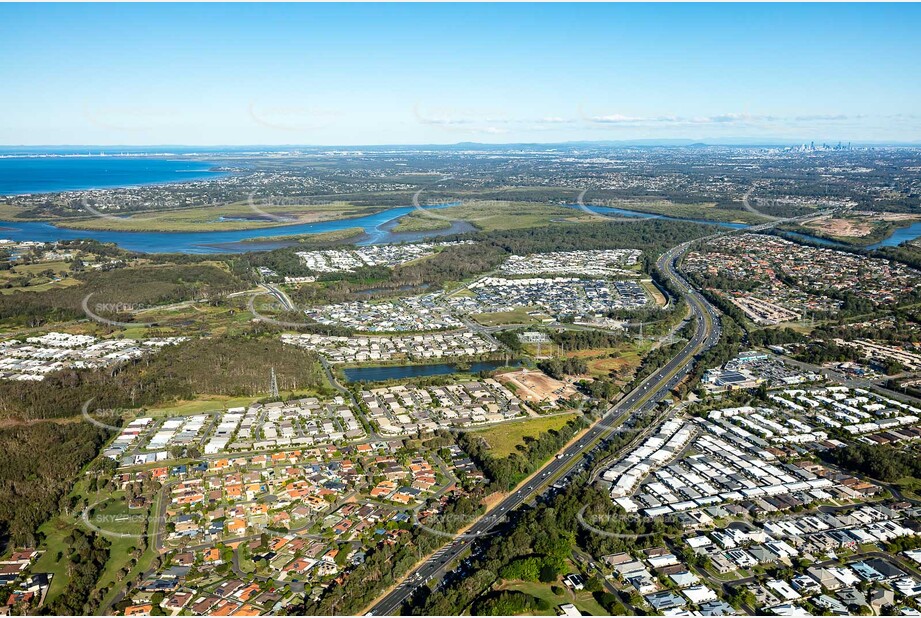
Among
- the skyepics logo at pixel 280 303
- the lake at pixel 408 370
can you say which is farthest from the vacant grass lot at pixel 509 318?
the skyepics logo at pixel 280 303

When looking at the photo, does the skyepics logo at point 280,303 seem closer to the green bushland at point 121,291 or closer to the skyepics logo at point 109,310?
the green bushland at point 121,291

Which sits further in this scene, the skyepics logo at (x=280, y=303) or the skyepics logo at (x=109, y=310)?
the skyepics logo at (x=109, y=310)

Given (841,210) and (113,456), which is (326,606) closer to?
(113,456)

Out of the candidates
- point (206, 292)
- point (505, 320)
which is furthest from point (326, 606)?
point (206, 292)

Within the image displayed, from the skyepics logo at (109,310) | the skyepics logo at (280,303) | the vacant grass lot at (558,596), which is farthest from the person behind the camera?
the skyepics logo at (109,310)

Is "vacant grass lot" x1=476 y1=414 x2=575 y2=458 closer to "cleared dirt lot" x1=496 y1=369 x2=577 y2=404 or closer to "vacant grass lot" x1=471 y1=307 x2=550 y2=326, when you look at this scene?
"cleared dirt lot" x1=496 y1=369 x2=577 y2=404

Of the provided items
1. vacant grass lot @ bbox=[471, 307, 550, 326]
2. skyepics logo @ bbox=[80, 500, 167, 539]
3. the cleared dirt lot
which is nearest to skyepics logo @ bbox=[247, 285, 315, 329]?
vacant grass lot @ bbox=[471, 307, 550, 326]
